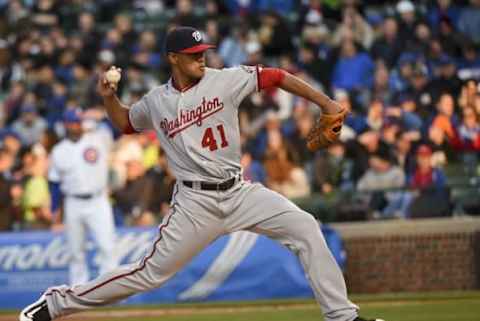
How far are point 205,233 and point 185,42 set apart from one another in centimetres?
127

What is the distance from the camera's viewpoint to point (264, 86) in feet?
26.1

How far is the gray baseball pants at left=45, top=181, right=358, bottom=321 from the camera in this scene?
7895 millimetres

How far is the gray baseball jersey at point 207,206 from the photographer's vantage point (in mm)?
7938

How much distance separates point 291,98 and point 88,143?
3.81m

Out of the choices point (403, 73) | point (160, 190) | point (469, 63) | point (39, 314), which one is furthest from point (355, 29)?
point (39, 314)

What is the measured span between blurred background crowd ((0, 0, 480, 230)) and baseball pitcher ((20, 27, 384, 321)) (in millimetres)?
6449

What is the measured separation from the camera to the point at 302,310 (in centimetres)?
1134

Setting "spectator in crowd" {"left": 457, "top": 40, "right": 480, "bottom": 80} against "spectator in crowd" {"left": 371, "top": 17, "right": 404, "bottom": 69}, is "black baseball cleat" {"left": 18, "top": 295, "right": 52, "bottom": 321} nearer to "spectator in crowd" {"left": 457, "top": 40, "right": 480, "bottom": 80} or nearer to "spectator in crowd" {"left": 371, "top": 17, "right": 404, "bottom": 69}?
"spectator in crowd" {"left": 457, "top": 40, "right": 480, "bottom": 80}

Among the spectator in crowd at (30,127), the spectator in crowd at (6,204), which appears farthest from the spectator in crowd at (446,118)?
the spectator in crowd at (30,127)

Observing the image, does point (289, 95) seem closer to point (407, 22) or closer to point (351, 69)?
point (351, 69)

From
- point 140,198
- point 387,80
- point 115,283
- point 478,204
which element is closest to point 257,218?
point 115,283

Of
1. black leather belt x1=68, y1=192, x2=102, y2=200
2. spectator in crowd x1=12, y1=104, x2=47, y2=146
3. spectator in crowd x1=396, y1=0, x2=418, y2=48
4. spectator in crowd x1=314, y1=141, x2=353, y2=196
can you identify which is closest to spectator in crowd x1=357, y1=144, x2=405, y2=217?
spectator in crowd x1=314, y1=141, x2=353, y2=196

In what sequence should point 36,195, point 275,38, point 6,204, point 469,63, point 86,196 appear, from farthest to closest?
point 275,38
point 36,195
point 469,63
point 6,204
point 86,196

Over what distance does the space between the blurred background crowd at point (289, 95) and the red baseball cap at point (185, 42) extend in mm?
6631
